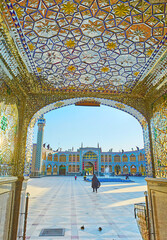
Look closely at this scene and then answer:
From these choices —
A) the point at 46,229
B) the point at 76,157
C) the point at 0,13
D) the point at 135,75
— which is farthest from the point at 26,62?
the point at 76,157

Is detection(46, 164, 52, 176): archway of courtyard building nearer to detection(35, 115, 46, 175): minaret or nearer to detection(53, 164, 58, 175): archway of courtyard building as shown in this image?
detection(53, 164, 58, 175): archway of courtyard building

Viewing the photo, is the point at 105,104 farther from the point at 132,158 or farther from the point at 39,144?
the point at 132,158

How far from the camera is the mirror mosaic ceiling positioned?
182cm

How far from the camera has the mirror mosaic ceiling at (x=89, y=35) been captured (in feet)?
5.98

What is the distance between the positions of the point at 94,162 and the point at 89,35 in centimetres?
2576

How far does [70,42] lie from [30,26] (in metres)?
0.57

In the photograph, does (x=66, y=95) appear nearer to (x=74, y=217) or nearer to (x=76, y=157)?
(x=74, y=217)

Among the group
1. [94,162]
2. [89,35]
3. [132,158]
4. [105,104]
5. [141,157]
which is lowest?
[94,162]

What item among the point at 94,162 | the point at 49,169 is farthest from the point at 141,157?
the point at 49,169

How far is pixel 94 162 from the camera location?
87.4ft

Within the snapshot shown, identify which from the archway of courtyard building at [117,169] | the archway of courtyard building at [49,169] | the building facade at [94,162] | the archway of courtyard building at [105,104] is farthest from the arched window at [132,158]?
the archway of courtyard building at [105,104]

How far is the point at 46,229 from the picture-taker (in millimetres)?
3004

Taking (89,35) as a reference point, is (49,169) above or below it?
below

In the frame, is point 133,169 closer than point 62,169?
Yes
